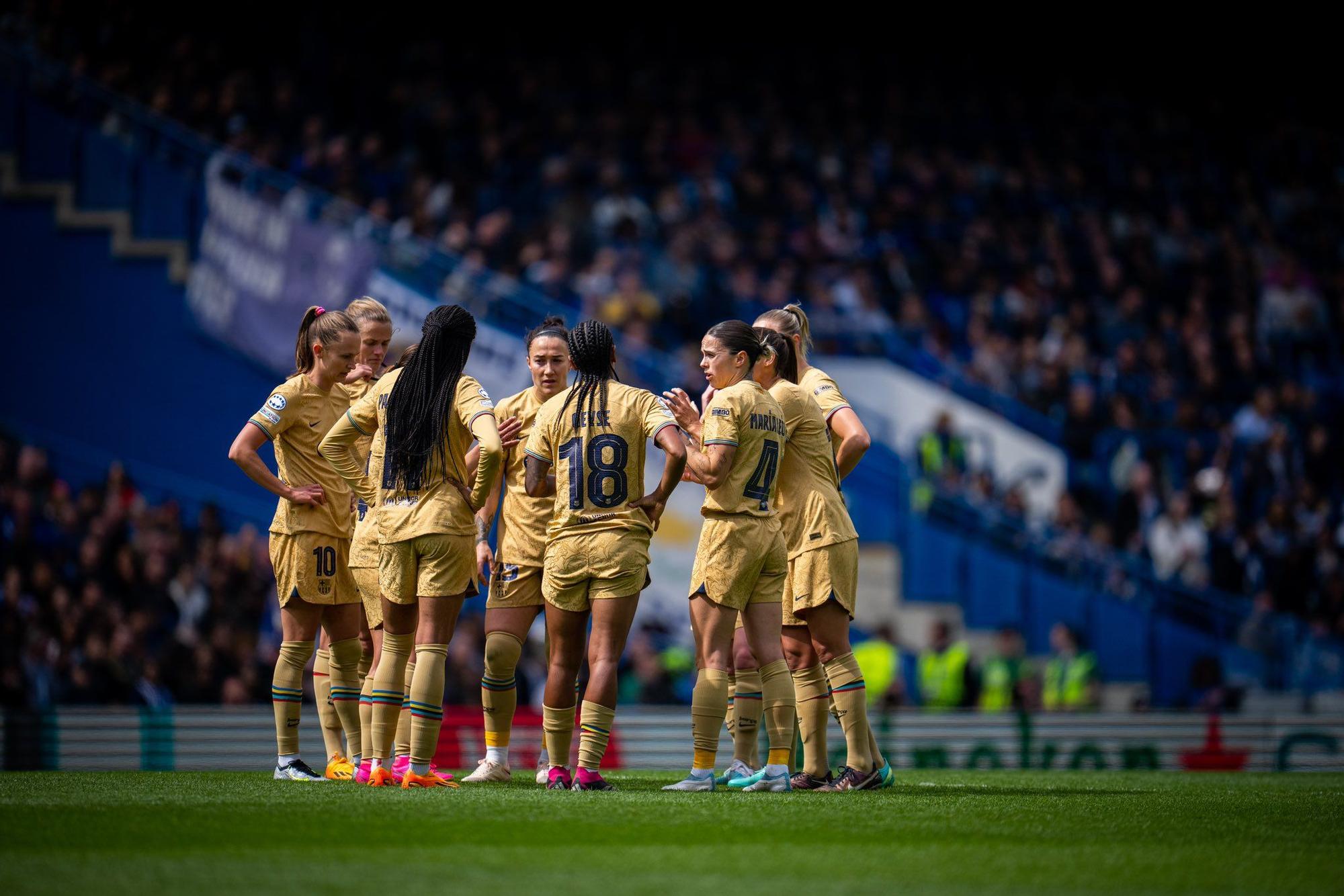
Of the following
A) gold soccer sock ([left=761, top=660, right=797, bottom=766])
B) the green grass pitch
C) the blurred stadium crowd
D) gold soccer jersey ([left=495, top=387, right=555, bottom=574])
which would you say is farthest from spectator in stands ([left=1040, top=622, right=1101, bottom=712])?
gold soccer jersey ([left=495, top=387, right=555, bottom=574])

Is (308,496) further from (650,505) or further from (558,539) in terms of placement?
(650,505)

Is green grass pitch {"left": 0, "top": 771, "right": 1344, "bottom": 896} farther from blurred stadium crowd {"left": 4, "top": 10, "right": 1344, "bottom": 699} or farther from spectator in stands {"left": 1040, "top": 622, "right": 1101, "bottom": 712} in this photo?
blurred stadium crowd {"left": 4, "top": 10, "right": 1344, "bottom": 699}

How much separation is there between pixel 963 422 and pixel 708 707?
11.6 m

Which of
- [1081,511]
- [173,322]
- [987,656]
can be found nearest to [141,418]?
[173,322]

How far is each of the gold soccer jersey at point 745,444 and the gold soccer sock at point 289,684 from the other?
2.26 m

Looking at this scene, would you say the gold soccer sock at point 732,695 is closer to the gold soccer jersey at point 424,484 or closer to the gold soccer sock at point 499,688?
the gold soccer sock at point 499,688

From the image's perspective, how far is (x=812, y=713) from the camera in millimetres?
7641

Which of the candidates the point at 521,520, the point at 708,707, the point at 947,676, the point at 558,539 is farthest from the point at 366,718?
the point at 947,676

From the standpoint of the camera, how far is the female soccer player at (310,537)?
25.8 ft

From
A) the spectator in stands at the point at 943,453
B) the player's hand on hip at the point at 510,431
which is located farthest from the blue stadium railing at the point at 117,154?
the player's hand on hip at the point at 510,431

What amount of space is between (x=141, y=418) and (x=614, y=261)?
5687 millimetres

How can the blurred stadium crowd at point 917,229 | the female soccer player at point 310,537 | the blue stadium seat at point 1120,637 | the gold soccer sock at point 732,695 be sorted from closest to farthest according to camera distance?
the gold soccer sock at point 732,695 < the female soccer player at point 310,537 < the blue stadium seat at point 1120,637 < the blurred stadium crowd at point 917,229

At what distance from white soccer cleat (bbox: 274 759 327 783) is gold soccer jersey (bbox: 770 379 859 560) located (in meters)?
2.74

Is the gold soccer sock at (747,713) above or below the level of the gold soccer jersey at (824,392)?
below
